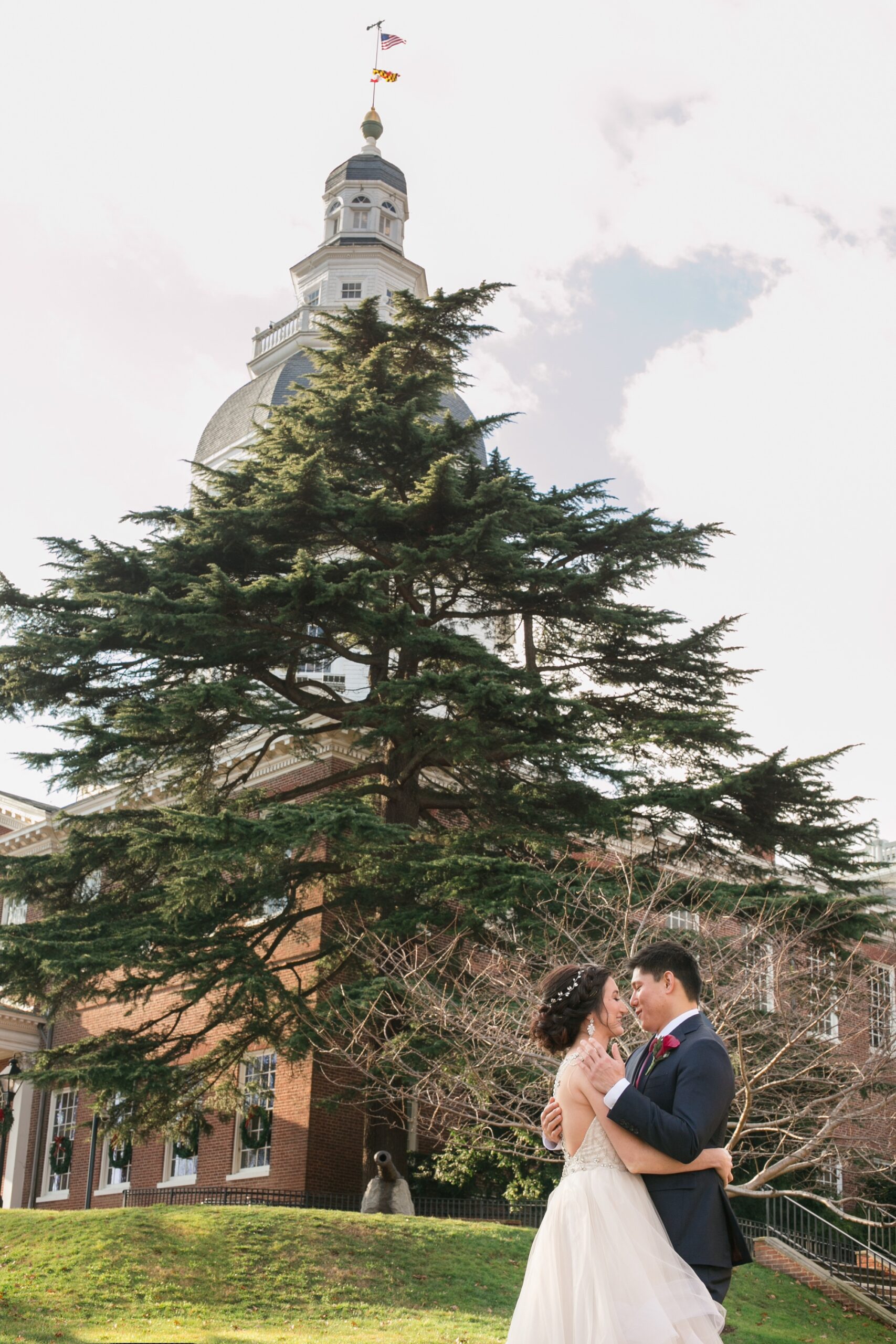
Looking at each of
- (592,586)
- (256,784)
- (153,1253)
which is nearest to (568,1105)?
(153,1253)

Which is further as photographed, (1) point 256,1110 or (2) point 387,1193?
(1) point 256,1110

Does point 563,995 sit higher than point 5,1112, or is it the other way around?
point 563,995

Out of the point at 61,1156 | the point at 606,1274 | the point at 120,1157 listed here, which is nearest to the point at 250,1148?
the point at 120,1157

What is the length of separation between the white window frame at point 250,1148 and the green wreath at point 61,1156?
6477 millimetres

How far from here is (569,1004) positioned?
512 cm

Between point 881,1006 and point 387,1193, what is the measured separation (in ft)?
34.8

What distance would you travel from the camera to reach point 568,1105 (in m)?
4.94

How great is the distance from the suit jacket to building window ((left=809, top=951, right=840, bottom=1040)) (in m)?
11.9

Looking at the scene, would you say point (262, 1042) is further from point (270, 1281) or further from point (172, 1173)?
point (270, 1281)

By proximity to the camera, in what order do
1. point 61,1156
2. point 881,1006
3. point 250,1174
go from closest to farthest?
1. point 881,1006
2. point 250,1174
3. point 61,1156

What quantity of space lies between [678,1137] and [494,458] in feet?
65.3

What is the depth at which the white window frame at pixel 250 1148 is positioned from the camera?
25.2 metres

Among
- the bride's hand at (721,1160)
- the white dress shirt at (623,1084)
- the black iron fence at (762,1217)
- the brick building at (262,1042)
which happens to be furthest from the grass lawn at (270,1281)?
the bride's hand at (721,1160)

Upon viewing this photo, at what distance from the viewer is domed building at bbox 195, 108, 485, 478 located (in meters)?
42.6
